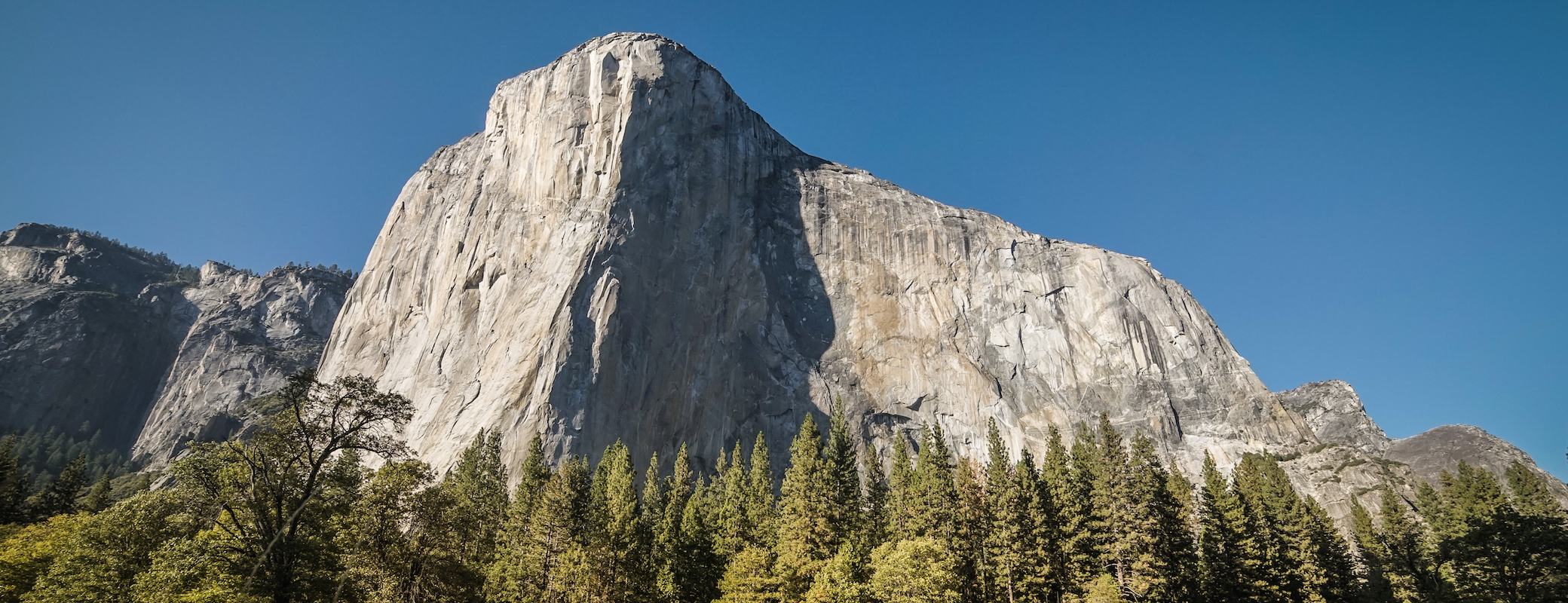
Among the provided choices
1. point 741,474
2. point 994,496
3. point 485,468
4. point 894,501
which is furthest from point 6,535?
point 994,496

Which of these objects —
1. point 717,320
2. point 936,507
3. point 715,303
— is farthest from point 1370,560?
point 715,303

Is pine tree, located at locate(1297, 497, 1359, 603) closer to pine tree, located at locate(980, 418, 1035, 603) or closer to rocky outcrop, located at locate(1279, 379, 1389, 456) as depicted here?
pine tree, located at locate(980, 418, 1035, 603)

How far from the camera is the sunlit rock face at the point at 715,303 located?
8588 centimetres

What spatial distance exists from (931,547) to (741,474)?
2138 centimetres

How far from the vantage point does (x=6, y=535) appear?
149ft

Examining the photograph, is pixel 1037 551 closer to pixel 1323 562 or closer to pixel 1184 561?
pixel 1184 561

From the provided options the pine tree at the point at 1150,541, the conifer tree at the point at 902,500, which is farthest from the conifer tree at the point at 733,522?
the pine tree at the point at 1150,541

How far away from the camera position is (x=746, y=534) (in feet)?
142

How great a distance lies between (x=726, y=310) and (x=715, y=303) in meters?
1.93

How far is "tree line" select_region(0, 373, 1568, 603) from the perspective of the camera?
24.0 m

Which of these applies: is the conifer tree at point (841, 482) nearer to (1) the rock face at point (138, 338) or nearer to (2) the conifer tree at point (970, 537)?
(2) the conifer tree at point (970, 537)

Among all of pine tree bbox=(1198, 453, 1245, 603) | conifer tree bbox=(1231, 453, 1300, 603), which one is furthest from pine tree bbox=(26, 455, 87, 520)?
conifer tree bbox=(1231, 453, 1300, 603)

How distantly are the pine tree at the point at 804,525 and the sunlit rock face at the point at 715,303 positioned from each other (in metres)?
43.0

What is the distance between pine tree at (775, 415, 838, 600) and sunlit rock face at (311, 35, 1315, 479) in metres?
43.0
